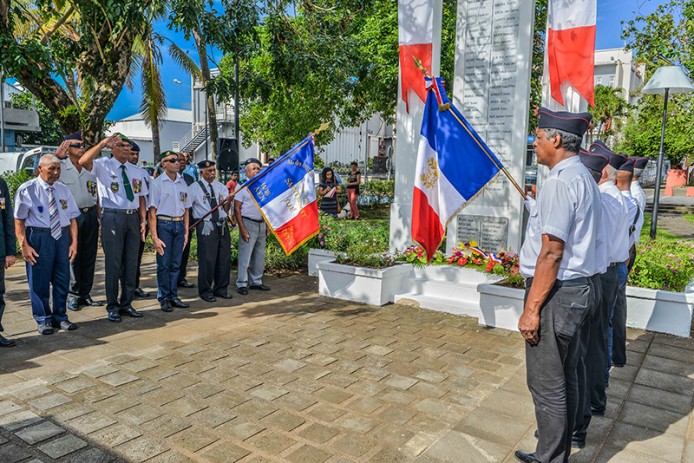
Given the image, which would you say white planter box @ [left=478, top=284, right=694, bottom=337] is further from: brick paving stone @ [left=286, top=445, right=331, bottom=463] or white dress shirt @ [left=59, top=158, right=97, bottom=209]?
white dress shirt @ [left=59, top=158, right=97, bottom=209]

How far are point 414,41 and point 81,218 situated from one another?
5.33m

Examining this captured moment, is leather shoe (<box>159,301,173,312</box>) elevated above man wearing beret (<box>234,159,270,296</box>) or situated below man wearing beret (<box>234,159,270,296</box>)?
below

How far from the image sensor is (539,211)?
123 inches

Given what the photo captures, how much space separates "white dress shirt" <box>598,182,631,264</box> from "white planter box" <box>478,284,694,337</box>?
7.01 feet

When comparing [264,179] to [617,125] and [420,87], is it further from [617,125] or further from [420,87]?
[617,125]

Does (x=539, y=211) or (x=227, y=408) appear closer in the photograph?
(x=539, y=211)

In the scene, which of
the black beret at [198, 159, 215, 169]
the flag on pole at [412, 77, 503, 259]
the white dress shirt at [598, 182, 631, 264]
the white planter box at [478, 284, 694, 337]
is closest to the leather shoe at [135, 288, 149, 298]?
the black beret at [198, 159, 215, 169]

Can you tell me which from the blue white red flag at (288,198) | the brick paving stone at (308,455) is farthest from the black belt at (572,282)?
the blue white red flag at (288,198)

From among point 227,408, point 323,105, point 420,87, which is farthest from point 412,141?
point 323,105

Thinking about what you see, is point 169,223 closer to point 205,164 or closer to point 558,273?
point 205,164

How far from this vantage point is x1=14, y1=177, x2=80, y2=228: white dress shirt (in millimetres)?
5621

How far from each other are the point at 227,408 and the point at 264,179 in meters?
3.85

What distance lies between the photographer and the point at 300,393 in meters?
4.47

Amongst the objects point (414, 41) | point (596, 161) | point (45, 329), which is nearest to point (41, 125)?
point (414, 41)
